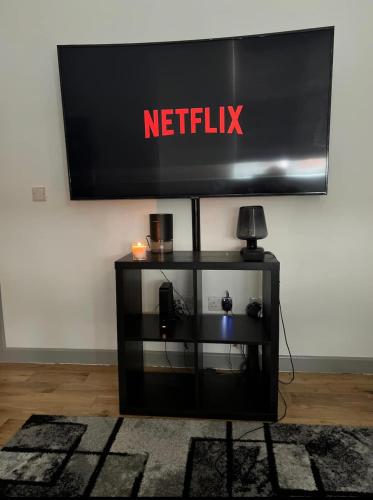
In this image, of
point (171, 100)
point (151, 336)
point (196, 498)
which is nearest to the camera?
point (196, 498)

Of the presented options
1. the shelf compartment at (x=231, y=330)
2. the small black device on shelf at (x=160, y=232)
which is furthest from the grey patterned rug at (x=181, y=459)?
the small black device on shelf at (x=160, y=232)

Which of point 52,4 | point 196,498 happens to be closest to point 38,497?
point 196,498

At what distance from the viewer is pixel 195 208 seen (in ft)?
6.10

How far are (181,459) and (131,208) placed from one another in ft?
4.43

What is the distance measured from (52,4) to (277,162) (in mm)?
1587

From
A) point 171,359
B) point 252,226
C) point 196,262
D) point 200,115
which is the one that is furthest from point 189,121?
point 171,359

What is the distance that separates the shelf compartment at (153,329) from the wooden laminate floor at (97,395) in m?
0.42

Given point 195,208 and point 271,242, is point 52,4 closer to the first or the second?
point 195,208

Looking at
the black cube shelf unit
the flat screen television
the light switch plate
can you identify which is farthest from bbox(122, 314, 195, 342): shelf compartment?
the light switch plate

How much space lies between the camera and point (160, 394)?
70.1 inches

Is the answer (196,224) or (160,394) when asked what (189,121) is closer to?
(196,224)

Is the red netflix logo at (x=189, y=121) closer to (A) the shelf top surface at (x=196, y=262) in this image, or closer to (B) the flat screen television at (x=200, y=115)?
(B) the flat screen television at (x=200, y=115)

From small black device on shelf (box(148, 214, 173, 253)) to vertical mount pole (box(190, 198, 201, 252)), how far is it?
15 cm

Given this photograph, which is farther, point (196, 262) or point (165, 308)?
point (165, 308)
